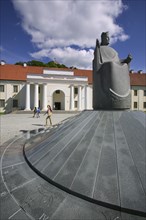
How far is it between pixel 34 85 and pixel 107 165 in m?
34.6

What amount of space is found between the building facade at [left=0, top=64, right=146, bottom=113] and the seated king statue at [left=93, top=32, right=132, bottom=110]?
29347 mm

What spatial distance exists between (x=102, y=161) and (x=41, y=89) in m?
35.3

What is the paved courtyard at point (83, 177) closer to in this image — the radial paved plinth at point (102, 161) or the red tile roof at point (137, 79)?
the radial paved plinth at point (102, 161)

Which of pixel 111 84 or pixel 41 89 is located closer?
pixel 111 84

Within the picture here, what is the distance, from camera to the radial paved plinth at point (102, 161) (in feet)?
8.01

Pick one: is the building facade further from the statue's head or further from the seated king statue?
the seated king statue

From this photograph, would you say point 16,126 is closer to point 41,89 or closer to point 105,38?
point 105,38

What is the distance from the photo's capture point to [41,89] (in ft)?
122

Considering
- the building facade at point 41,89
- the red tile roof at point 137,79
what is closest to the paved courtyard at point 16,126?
the building facade at point 41,89

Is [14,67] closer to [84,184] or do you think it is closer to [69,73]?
[69,73]

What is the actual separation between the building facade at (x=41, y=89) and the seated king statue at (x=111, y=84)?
96.3 feet

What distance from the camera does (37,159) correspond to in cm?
383

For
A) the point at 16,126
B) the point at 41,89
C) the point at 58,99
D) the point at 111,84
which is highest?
the point at 41,89

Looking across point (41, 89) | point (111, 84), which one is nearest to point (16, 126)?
point (111, 84)
